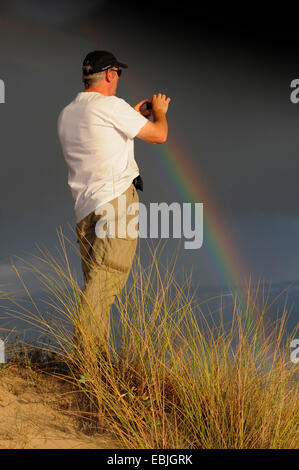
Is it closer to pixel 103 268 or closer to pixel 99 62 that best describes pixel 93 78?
pixel 99 62

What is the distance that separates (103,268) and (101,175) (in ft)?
2.45

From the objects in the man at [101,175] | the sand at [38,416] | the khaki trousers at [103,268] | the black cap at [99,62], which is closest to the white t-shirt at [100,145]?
the man at [101,175]

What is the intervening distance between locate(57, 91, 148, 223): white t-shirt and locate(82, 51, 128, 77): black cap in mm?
226

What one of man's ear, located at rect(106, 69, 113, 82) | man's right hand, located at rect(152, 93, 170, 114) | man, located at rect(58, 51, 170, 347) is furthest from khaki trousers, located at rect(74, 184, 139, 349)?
man's ear, located at rect(106, 69, 113, 82)

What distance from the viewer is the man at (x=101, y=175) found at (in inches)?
174

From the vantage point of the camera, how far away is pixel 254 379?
421cm

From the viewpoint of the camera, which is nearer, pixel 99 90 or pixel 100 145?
pixel 100 145

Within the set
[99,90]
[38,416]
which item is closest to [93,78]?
[99,90]

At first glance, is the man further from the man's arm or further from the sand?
the sand

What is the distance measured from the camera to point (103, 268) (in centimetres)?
446

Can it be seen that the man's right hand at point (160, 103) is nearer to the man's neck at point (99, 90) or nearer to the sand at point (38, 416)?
the man's neck at point (99, 90)

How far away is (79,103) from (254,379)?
257 centimetres

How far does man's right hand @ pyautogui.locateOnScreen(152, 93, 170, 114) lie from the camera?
183 inches
